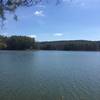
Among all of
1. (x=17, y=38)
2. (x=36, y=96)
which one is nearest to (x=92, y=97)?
(x=36, y=96)

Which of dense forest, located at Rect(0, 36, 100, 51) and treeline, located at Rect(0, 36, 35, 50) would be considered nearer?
treeline, located at Rect(0, 36, 35, 50)

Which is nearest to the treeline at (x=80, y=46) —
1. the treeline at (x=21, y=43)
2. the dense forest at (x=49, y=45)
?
the dense forest at (x=49, y=45)

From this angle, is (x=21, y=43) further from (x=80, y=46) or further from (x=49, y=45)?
(x=80, y=46)

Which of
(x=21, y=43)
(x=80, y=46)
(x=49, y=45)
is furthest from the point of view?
(x=49, y=45)

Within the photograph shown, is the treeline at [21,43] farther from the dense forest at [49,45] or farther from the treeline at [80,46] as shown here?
the treeline at [80,46]

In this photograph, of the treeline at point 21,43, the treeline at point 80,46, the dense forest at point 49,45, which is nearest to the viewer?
the treeline at point 21,43

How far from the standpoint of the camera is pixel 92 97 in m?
14.0

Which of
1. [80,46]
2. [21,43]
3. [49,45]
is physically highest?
[21,43]

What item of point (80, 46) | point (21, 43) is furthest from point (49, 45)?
point (21, 43)

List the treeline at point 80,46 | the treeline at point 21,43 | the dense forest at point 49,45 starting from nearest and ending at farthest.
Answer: the treeline at point 21,43
the dense forest at point 49,45
the treeline at point 80,46

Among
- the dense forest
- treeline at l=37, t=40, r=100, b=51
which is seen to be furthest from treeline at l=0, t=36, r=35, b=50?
treeline at l=37, t=40, r=100, b=51

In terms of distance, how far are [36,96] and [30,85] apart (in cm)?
349

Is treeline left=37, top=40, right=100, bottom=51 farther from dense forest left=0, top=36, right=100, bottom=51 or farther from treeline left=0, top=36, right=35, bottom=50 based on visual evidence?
treeline left=0, top=36, right=35, bottom=50

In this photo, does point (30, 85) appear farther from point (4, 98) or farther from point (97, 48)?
point (97, 48)
